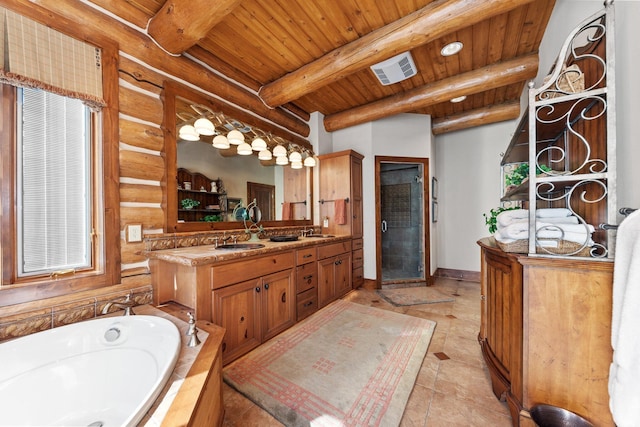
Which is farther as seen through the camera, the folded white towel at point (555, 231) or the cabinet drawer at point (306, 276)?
the cabinet drawer at point (306, 276)

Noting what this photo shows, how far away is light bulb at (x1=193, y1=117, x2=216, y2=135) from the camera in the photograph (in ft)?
6.83

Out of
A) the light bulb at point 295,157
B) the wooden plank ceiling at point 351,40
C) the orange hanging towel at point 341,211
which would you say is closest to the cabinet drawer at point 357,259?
the orange hanging towel at point 341,211

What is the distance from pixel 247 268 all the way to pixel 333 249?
1.37 meters

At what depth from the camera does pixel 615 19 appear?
3.79 ft

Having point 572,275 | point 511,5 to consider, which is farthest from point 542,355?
point 511,5

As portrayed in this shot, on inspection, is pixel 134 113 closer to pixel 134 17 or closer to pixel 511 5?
pixel 134 17

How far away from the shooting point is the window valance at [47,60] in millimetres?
1256

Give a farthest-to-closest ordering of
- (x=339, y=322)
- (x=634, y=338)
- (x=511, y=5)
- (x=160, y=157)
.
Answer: (x=339, y=322)
(x=160, y=157)
(x=511, y=5)
(x=634, y=338)

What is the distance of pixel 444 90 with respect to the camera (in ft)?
9.46

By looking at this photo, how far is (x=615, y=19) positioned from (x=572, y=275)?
1273 mm

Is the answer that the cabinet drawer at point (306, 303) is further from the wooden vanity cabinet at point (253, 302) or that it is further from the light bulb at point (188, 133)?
the light bulb at point (188, 133)

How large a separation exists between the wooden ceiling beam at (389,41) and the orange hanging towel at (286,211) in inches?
51.8

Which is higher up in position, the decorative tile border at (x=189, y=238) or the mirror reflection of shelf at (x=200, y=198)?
the mirror reflection of shelf at (x=200, y=198)

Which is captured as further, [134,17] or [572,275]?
[134,17]
